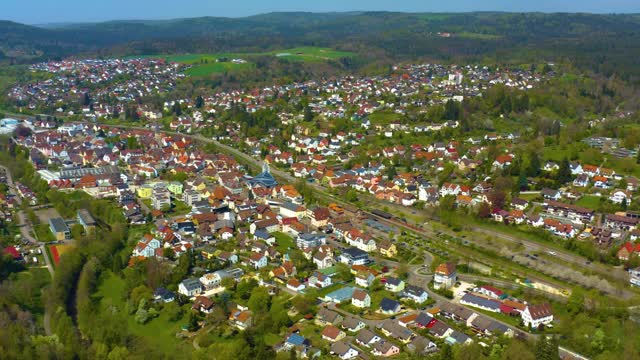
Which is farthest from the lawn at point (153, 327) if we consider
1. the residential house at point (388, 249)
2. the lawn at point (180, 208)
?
the residential house at point (388, 249)

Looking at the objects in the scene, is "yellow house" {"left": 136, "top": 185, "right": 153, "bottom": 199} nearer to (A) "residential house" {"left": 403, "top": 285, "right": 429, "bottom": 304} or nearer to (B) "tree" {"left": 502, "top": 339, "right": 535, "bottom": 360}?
(A) "residential house" {"left": 403, "top": 285, "right": 429, "bottom": 304}

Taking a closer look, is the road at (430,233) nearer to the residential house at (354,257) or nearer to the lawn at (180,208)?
the residential house at (354,257)

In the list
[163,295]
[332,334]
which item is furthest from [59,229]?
[332,334]

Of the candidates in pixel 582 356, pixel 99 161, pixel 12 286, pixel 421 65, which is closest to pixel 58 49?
pixel 421 65

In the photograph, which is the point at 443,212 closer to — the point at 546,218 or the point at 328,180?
the point at 546,218

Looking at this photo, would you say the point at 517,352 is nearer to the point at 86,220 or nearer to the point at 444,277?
the point at 444,277
